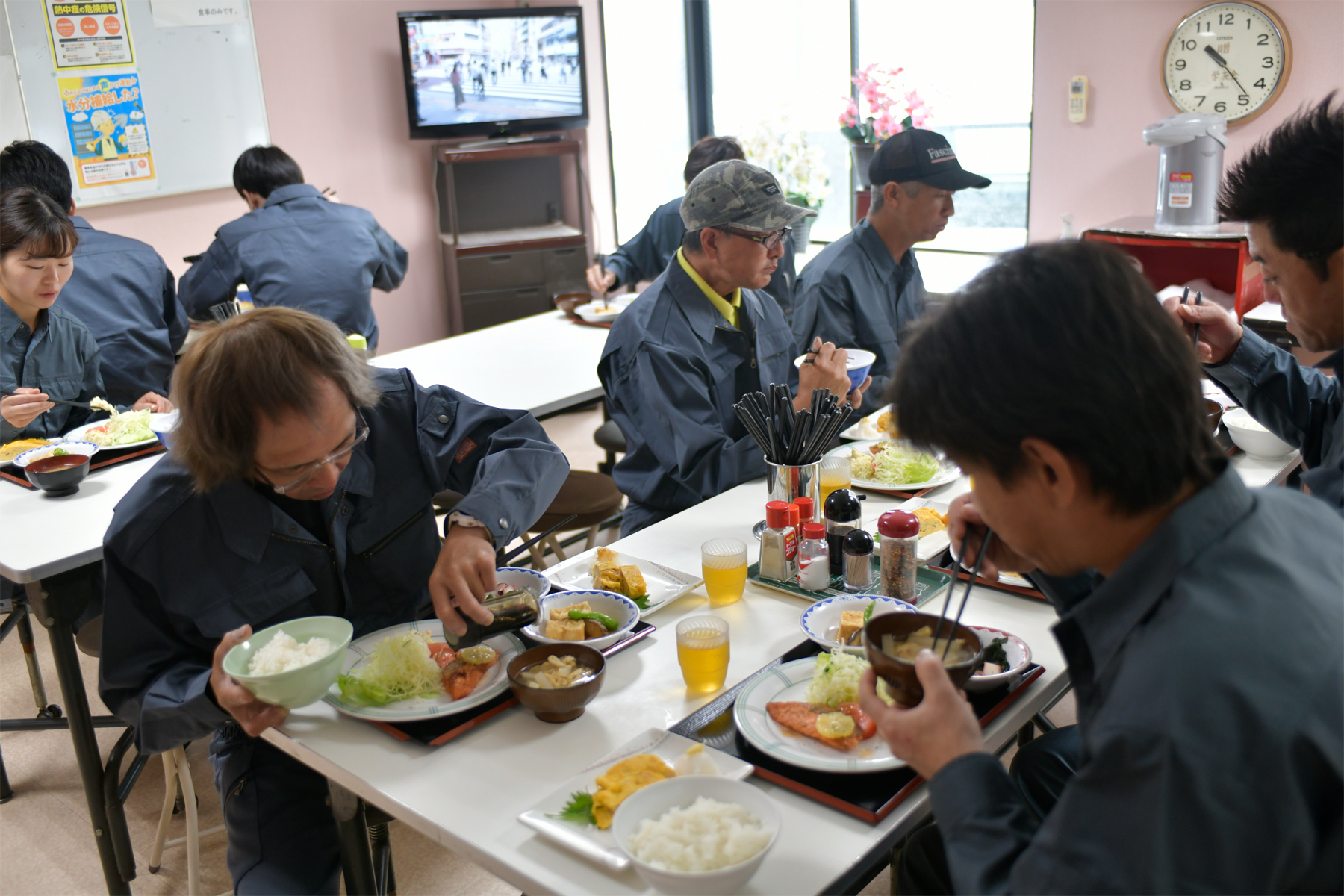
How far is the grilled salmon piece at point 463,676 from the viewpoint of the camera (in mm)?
1464

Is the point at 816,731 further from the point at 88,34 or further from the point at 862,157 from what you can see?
the point at 88,34

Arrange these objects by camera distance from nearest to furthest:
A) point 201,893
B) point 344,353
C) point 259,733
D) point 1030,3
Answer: point 259,733
point 344,353
point 201,893
point 1030,3

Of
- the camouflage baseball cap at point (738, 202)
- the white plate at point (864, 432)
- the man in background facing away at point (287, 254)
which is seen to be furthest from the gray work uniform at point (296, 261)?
the white plate at point (864, 432)

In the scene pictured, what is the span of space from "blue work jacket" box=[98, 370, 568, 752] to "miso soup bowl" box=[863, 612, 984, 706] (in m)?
0.71

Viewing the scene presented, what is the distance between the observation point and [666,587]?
1785mm

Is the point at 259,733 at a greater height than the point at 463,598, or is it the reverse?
the point at 463,598

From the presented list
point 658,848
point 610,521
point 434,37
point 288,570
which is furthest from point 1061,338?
point 434,37

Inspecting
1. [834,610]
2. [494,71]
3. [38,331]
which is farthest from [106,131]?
[834,610]

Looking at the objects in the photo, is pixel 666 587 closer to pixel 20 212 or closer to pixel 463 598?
pixel 463 598

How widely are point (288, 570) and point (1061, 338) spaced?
4.28 feet

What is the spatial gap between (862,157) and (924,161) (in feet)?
5.97

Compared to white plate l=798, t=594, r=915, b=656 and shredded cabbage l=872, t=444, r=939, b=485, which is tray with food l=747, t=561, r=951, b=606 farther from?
shredded cabbage l=872, t=444, r=939, b=485

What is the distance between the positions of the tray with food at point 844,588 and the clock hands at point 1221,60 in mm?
3180

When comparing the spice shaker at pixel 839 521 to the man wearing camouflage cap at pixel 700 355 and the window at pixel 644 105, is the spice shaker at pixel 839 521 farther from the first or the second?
the window at pixel 644 105
